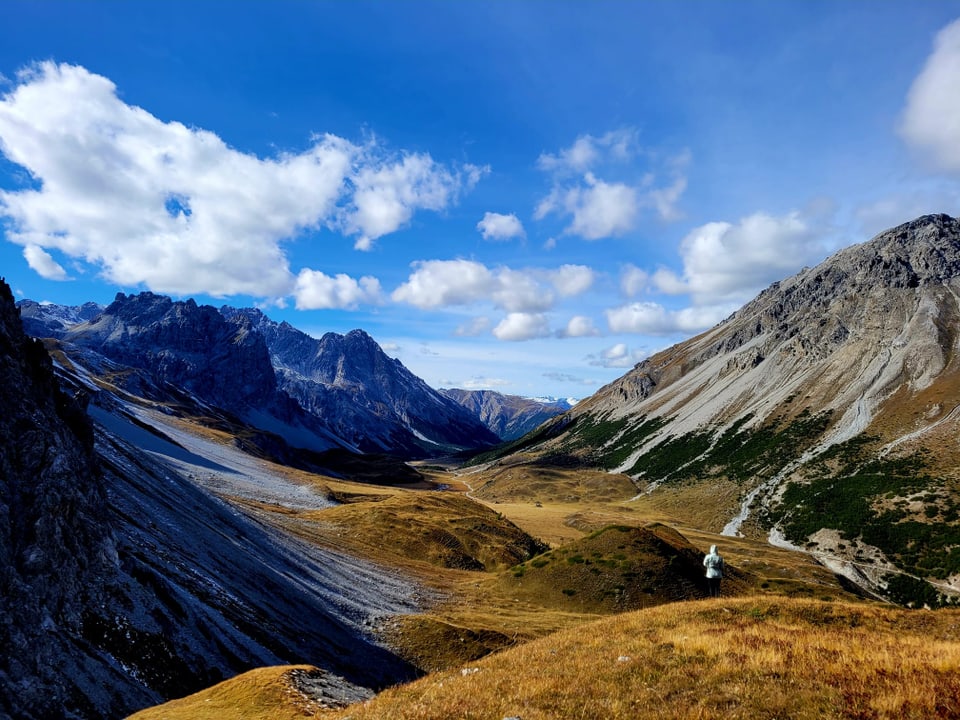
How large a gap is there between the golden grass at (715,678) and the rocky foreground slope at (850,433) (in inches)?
2774

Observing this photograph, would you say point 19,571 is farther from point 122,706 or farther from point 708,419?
point 708,419

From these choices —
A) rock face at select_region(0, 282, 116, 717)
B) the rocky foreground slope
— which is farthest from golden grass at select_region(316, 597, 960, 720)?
the rocky foreground slope

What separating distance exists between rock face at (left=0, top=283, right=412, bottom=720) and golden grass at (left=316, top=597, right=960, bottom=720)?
1100 centimetres

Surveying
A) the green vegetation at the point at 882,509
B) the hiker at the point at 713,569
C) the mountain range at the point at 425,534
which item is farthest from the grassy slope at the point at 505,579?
the green vegetation at the point at 882,509

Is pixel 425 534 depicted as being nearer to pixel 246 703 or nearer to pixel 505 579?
pixel 505 579

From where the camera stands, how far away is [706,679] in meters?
13.0

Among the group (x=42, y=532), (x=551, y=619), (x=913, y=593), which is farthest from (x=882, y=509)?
(x=42, y=532)

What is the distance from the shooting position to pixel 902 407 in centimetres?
11819

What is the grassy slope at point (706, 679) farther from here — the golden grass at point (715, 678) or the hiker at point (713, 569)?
the hiker at point (713, 569)

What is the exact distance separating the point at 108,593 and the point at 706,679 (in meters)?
25.2

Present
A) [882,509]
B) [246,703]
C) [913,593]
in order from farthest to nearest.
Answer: [882,509] → [913,593] → [246,703]

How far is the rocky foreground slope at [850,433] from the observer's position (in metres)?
82.2

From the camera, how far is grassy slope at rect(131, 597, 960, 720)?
11.1 metres

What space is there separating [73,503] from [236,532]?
23027 mm
